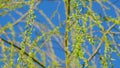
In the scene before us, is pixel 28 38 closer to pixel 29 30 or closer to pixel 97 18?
pixel 29 30

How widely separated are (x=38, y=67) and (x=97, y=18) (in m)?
0.63

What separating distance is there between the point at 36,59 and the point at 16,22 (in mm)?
536

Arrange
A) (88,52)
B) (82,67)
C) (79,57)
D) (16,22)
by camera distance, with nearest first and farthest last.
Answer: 1. (79,57)
2. (82,67)
3. (88,52)
4. (16,22)

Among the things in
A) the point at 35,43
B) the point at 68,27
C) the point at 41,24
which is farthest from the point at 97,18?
the point at 41,24

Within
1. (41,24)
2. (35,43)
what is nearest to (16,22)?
(41,24)

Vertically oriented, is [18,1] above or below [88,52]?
above

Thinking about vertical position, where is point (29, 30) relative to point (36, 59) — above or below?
above

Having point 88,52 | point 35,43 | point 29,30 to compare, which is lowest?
point 88,52

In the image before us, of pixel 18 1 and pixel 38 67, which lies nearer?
pixel 38 67

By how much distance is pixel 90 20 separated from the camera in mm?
2910

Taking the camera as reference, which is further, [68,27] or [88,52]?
[88,52]

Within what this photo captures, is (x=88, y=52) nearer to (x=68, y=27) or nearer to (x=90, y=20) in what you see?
(x=90, y=20)

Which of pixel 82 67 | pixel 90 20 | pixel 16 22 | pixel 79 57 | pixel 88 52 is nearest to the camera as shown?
pixel 79 57

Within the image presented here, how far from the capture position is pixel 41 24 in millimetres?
3357
